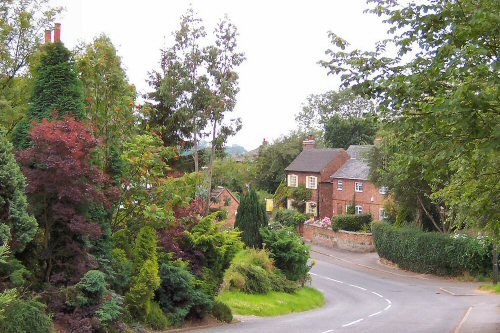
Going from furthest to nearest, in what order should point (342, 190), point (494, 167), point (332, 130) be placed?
1. point (332, 130)
2. point (342, 190)
3. point (494, 167)

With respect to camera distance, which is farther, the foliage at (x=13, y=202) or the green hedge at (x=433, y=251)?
the green hedge at (x=433, y=251)

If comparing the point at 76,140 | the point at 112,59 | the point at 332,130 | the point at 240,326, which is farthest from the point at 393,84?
the point at 332,130

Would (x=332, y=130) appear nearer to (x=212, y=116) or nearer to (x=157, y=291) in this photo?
(x=212, y=116)

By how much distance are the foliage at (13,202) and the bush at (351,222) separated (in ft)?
147

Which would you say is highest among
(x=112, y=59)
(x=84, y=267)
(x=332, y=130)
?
(x=332, y=130)

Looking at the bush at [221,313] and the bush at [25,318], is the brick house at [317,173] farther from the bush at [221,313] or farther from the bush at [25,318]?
the bush at [25,318]

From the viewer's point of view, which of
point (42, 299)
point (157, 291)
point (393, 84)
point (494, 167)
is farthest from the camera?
point (157, 291)

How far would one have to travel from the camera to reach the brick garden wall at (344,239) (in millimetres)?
53281

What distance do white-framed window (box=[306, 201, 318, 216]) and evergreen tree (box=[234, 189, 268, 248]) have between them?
34.7 meters

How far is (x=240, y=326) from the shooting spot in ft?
66.7

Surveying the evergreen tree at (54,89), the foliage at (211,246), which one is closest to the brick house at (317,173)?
the foliage at (211,246)

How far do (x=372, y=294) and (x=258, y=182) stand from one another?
46622 millimetres

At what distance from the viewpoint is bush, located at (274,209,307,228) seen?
202 feet

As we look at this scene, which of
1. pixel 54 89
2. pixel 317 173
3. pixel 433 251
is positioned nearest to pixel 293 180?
pixel 317 173
